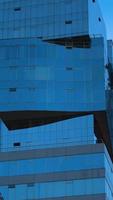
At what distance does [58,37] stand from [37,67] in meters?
6.94

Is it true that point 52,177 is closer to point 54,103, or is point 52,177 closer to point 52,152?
point 52,152

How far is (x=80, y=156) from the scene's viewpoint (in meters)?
91.7

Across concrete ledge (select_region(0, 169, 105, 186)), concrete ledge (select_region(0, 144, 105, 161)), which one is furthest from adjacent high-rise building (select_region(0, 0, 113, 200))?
concrete ledge (select_region(0, 144, 105, 161))

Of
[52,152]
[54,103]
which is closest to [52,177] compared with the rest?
[52,152]

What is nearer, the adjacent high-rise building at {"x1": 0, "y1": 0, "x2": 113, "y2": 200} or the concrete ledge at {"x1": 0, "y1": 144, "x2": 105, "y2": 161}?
the adjacent high-rise building at {"x1": 0, "y1": 0, "x2": 113, "y2": 200}

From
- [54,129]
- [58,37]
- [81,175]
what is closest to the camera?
[81,175]

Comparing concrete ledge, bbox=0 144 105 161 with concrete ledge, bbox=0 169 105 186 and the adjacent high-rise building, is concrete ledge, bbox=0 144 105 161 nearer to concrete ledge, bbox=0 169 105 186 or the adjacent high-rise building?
the adjacent high-rise building

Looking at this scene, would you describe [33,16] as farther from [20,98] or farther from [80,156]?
[80,156]

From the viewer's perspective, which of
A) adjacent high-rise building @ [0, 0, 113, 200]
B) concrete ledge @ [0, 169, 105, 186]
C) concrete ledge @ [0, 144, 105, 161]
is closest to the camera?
concrete ledge @ [0, 169, 105, 186]

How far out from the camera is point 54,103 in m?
97.9

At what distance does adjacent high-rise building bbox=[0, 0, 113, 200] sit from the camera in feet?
297

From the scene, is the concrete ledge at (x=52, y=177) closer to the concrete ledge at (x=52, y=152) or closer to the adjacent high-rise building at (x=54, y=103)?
the adjacent high-rise building at (x=54, y=103)

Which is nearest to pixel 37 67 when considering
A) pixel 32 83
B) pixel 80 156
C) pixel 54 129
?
pixel 32 83

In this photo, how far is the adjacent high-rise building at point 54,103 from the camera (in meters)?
90.6
